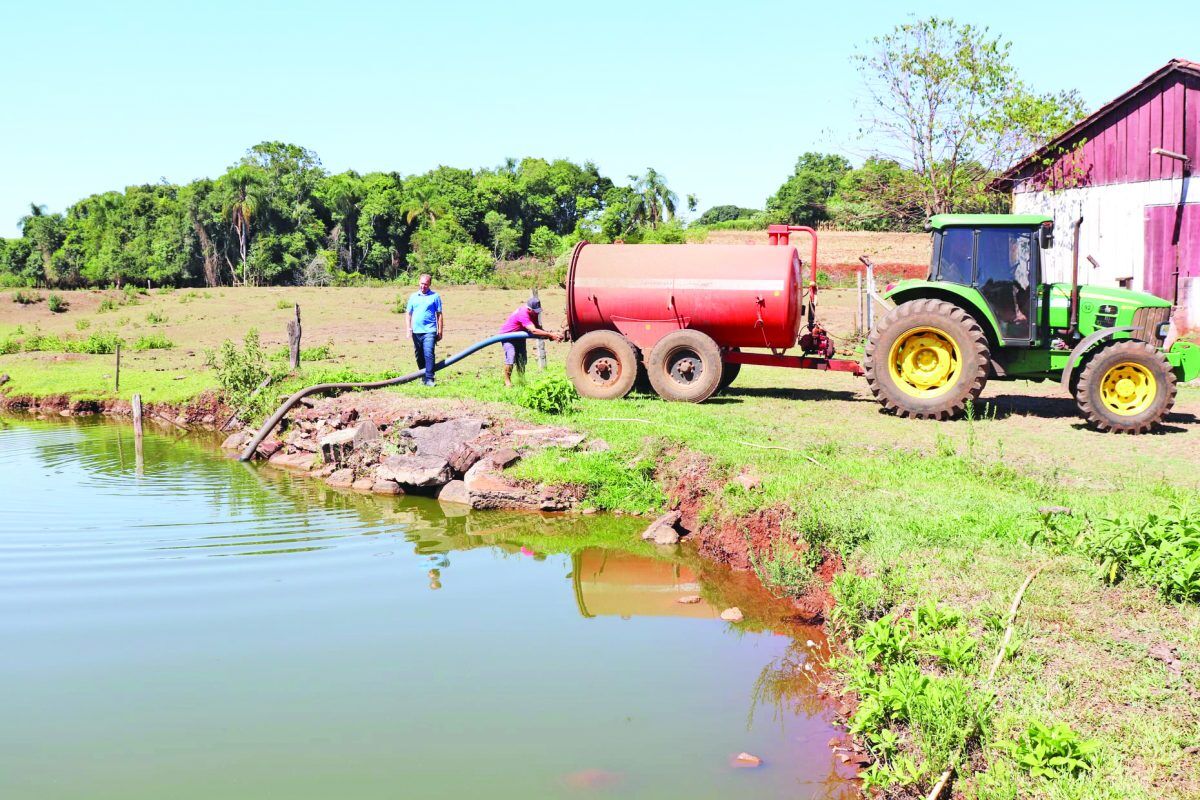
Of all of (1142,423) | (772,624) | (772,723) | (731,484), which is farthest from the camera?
(1142,423)

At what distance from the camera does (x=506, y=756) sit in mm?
5672

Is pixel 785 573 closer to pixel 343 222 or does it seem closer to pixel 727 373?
pixel 727 373

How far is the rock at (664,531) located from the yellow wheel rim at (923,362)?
4.55 meters

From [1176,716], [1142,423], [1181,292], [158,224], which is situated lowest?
[1176,716]

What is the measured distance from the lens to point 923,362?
1350 cm

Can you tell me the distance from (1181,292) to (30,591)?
18.5 m

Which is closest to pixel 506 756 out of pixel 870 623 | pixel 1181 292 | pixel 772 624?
pixel 870 623

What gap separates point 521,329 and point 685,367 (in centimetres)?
276

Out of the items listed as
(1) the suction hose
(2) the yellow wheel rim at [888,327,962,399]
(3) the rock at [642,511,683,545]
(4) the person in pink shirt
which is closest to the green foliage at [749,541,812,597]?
(3) the rock at [642,511,683,545]

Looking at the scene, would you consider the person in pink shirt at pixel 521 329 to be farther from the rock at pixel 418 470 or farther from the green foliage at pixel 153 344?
the green foliage at pixel 153 344

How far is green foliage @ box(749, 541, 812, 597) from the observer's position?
830 centimetres

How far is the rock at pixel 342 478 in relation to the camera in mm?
13492

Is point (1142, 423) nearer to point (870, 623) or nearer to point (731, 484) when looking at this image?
point (731, 484)

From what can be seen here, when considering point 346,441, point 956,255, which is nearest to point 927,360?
point 956,255
